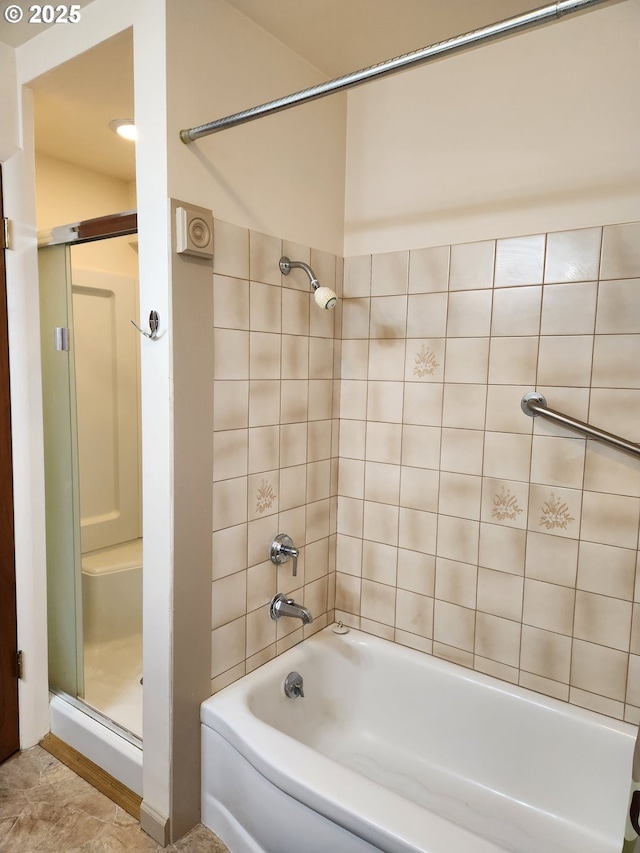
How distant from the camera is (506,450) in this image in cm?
166

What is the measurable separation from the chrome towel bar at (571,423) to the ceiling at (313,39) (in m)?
1.11

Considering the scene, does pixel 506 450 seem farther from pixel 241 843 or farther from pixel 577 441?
pixel 241 843

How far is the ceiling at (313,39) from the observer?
1495 mm

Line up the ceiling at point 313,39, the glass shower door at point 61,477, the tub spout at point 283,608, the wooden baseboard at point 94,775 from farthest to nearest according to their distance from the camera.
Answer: the glass shower door at point 61,477 < the tub spout at point 283,608 < the wooden baseboard at point 94,775 < the ceiling at point 313,39

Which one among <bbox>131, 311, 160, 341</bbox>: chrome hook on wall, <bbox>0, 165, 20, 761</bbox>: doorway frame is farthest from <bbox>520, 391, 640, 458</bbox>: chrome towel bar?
<bbox>0, 165, 20, 761</bbox>: doorway frame

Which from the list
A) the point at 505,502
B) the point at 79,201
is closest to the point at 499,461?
the point at 505,502

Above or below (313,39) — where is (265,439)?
below

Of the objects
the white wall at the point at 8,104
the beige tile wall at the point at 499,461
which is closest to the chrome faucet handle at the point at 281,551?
the beige tile wall at the point at 499,461

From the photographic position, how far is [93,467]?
2363 millimetres

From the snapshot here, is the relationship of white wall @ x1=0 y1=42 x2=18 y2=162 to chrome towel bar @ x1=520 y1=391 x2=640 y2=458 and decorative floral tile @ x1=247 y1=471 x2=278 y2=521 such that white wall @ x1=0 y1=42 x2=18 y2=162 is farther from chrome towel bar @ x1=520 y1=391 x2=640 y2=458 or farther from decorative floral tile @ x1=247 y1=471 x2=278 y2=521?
chrome towel bar @ x1=520 y1=391 x2=640 y2=458

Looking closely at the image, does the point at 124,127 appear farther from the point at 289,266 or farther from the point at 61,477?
the point at 61,477

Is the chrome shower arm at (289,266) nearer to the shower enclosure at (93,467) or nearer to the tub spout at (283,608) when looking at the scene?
the shower enclosure at (93,467)

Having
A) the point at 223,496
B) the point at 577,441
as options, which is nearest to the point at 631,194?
the point at 577,441

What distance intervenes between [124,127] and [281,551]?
5.43 ft
